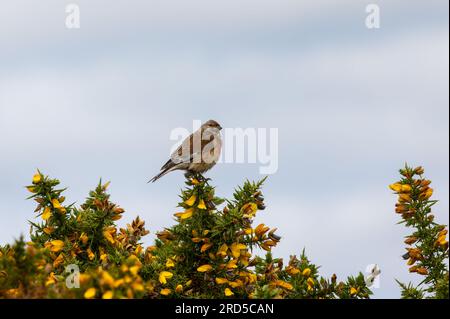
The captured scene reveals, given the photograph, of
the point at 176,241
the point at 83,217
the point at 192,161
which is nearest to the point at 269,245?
the point at 176,241

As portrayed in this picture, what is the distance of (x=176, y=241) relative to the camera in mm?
8828

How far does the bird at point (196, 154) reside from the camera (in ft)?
40.6

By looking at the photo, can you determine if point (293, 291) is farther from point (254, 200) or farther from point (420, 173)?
point (420, 173)

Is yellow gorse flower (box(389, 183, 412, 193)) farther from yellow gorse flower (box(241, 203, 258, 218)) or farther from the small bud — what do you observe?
yellow gorse flower (box(241, 203, 258, 218))

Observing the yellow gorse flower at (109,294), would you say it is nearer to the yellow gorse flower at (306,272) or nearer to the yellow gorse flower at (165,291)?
the yellow gorse flower at (165,291)

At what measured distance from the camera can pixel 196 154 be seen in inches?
490

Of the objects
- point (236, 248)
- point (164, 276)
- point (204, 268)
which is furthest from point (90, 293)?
point (236, 248)

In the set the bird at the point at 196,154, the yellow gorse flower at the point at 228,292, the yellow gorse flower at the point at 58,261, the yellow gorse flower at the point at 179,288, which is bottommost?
the yellow gorse flower at the point at 228,292

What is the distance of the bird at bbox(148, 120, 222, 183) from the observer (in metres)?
12.4

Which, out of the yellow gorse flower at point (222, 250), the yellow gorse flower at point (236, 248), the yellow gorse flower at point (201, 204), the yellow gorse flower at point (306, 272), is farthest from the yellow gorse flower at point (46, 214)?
the yellow gorse flower at point (306, 272)

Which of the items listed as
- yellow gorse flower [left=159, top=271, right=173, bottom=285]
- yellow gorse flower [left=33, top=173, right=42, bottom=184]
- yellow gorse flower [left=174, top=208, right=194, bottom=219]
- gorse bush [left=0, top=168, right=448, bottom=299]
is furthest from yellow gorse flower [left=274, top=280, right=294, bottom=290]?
yellow gorse flower [left=33, top=173, right=42, bottom=184]

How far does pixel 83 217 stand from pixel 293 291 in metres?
2.75

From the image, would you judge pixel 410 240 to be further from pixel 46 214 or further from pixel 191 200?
pixel 46 214
